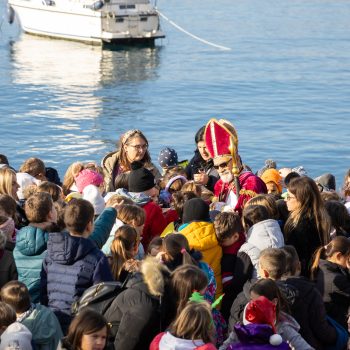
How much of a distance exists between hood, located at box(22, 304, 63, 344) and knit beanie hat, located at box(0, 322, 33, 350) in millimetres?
193

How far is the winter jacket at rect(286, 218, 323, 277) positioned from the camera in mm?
8492

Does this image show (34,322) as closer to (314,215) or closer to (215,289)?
(215,289)

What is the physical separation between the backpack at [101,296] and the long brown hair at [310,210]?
7.10 feet

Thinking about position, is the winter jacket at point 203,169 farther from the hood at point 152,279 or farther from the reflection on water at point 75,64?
the reflection on water at point 75,64

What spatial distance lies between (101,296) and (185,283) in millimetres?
630

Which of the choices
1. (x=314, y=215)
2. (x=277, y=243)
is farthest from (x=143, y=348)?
(x=314, y=215)

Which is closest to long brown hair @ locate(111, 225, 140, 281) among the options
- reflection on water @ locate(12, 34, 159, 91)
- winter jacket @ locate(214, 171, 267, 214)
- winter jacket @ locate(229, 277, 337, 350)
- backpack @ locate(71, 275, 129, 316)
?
backpack @ locate(71, 275, 129, 316)

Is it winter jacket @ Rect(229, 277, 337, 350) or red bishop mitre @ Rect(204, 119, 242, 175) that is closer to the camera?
winter jacket @ Rect(229, 277, 337, 350)

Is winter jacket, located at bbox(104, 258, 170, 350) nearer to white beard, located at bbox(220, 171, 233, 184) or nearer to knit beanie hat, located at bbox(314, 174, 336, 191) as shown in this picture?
white beard, located at bbox(220, 171, 233, 184)

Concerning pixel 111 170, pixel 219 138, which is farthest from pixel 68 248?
pixel 111 170

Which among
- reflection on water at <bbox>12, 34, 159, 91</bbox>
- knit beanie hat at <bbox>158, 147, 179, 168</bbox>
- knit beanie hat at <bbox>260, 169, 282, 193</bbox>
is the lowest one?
reflection on water at <bbox>12, 34, 159, 91</bbox>

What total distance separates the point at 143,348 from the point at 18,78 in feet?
143

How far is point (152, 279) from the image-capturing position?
6613 mm

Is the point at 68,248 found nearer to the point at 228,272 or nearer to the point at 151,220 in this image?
the point at 228,272
